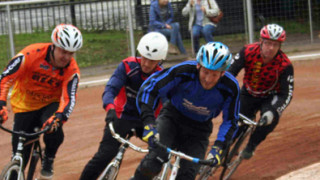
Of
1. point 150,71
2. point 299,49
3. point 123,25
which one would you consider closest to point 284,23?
point 299,49

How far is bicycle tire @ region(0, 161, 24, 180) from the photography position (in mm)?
6654

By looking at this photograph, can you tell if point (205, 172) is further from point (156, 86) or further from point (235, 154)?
point (156, 86)

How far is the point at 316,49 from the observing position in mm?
16422

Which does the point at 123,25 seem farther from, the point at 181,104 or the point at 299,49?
the point at 181,104

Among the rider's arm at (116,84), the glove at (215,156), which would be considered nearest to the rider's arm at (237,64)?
the rider's arm at (116,84)

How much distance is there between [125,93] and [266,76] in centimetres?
233

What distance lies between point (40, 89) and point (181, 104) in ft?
6.23

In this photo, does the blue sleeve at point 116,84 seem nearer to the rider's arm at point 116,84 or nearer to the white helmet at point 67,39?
the rider's arm at point 116,84

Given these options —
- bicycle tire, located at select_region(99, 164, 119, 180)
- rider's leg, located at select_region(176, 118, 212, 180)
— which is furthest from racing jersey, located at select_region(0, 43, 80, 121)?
rider's leg, located at select_region(176, 118, 212, 180)

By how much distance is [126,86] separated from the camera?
7016 millimetres

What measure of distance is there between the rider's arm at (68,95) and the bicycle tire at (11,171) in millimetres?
738

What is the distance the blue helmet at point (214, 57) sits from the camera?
230 inches

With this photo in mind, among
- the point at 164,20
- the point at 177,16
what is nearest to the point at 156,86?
the point at 164,20

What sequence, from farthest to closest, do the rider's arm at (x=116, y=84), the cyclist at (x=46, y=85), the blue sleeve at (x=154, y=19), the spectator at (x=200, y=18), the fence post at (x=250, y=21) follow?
1. the fence post at (x=250, y=21)
2. the spectator at (x=200, y=18)
3. the blue sleeve at (x=154, y=19)
4. the cyclist at (x=46, y=85)
5. the rider's arm at (x=116, y=84)
